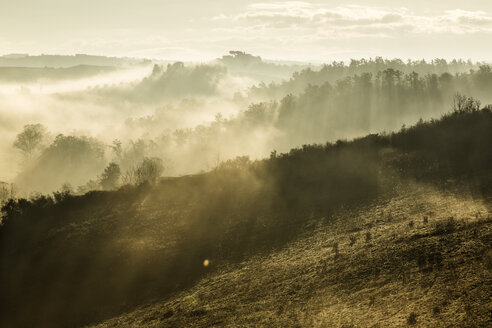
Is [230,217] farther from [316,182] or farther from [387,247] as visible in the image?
[387,247]

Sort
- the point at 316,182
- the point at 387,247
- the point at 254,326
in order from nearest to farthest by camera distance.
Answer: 1. the point at 254,326
2. the point at 387,247
3. the point at 316,182

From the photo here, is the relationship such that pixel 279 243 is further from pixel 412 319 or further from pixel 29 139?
pixel 29 139

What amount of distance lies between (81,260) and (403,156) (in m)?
28.8

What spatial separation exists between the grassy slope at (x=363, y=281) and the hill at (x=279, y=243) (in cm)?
7

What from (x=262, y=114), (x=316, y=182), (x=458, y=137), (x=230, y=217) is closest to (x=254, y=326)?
(x=230, y=217)

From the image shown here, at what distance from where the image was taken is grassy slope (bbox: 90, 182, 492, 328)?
14.0m

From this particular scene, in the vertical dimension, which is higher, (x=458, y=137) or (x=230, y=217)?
(x=458, y=137)

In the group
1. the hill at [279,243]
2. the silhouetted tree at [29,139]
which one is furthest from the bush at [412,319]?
the silhouetted tree at [29,139]

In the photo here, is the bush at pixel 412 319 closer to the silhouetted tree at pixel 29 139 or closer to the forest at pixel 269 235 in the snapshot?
the forest at pixel 269 235

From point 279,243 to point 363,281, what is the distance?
24.0 feet

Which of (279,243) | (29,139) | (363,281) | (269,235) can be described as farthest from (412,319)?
(29,139)

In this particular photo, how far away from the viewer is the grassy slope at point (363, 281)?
45.9 feet

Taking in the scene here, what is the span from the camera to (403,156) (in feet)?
109

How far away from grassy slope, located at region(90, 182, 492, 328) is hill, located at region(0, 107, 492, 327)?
0.07 meters
